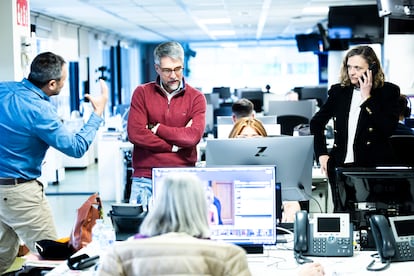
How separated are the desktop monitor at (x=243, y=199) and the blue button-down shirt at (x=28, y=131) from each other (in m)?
1.04

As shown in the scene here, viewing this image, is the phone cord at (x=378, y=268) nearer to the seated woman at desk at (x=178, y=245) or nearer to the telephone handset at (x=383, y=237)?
the telephone handset at (x=383, y=237)

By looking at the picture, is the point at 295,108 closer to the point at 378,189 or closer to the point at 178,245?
the point at 378,189

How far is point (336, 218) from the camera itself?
3168 millimetres

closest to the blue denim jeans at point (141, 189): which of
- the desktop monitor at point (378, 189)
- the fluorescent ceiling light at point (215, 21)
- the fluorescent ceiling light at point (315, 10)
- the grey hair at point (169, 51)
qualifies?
the grey hair at point (169, 51)

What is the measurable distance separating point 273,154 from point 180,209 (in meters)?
1.42

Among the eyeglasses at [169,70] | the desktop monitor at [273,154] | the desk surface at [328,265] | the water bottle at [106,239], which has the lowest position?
the desk surface at [328,265]

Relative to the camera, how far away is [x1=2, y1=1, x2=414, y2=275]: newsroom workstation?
3092 mm

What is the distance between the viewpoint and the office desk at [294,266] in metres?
2.92

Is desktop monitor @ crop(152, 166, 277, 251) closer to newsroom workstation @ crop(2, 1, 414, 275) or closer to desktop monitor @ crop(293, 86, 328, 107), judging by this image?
newsroom workstation @ crop(2, 1, 414, 275)

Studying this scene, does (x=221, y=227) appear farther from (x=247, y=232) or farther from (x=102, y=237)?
(x=102, y=237)

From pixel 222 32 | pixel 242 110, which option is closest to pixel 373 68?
pixel 242 110

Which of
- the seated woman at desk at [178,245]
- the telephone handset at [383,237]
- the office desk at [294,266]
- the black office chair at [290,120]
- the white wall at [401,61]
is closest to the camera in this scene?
the seated woman at desk at [178,245]

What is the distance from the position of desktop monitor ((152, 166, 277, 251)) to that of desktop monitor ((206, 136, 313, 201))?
39 cm

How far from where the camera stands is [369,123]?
13.6 ft
